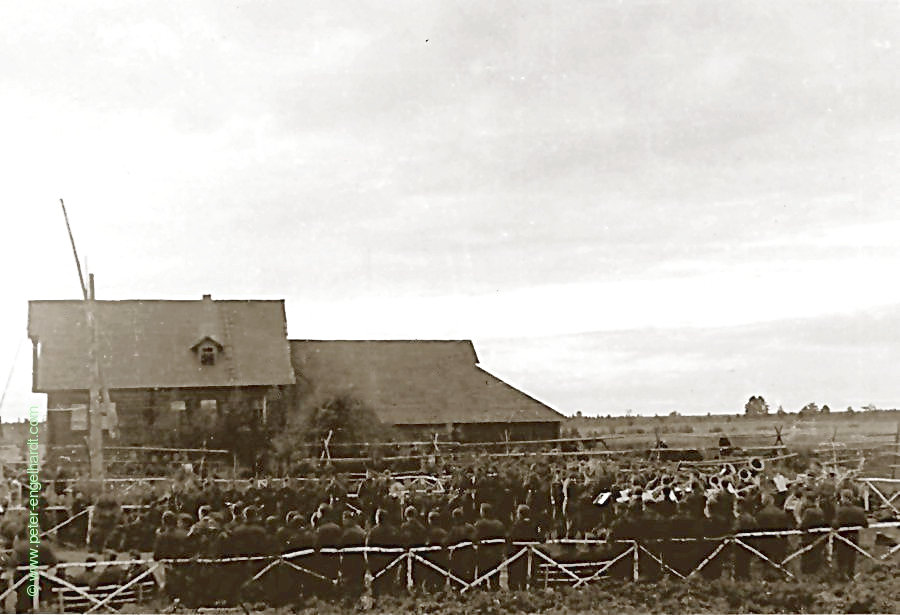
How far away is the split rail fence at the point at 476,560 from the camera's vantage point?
1661 cm

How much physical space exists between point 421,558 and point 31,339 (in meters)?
31.3

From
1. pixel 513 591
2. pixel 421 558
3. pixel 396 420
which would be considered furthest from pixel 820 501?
pixel 396 420

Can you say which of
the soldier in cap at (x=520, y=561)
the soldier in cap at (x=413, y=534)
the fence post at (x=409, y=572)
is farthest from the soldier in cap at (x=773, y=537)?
the fence post at (x=409, y=572)

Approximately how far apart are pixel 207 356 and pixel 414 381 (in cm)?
996

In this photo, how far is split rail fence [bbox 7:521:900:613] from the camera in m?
16.6

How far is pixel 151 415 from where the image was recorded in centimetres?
4219

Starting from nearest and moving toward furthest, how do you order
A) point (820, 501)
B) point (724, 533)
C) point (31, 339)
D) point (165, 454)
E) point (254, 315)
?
point (724, 533) < point (820, 501) < point (165, 454) < point (31, 339) < point (254, 315)

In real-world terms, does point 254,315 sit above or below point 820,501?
above

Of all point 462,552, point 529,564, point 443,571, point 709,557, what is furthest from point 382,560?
point 709,557

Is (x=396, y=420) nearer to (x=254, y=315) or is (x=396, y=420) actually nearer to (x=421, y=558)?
(x=254, y=315)

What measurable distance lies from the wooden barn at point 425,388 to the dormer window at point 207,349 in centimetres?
434

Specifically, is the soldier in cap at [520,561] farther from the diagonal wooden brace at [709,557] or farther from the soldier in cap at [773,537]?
the soldier in cap at [773,537]

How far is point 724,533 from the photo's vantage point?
1889cm

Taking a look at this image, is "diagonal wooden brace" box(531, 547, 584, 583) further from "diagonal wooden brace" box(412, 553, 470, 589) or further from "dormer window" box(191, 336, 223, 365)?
"dormer window" box(191, 336, 223, 365)
